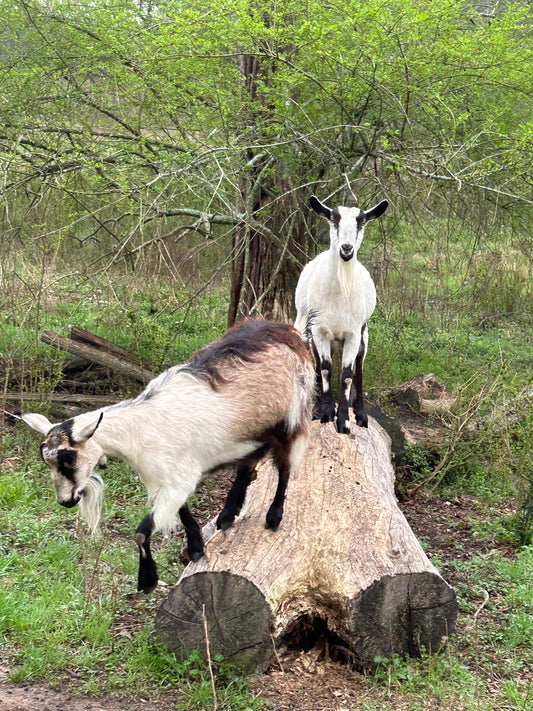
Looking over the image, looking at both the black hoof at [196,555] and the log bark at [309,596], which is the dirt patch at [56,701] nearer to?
the log bark at [309,596]

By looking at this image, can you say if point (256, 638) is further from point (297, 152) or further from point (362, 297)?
point (297, 152)

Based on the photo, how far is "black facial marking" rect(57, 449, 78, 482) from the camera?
3904mm

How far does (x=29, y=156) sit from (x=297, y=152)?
302 centimetres

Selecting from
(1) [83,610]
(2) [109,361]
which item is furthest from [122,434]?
(2) [109,361]

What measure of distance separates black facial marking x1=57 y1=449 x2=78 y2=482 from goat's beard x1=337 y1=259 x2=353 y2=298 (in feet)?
9.49

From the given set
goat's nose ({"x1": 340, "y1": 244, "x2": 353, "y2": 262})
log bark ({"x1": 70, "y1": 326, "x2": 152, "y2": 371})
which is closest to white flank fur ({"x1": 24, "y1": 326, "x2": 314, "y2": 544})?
goat's nose ({"x1": 340, "y1": 244, "x2": 353, "y2": 262})

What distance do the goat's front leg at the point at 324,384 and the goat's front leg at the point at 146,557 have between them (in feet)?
8.11

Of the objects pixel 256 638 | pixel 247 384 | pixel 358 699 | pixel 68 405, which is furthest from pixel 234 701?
pixel 68 405

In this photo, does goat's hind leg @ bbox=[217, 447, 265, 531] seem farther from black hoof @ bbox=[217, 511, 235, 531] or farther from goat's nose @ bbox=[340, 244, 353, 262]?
goat's nose @ bbox=[340, 244, 353, 262]

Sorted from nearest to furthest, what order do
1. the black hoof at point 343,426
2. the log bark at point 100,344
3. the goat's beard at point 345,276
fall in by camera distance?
the goat's beard at point 345,276, the black hoof at point 343,426, the log bark at point 100,344

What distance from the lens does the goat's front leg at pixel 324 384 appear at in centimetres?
639

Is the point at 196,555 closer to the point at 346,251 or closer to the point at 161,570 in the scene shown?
the point at 161,570

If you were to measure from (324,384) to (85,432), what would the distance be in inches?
114

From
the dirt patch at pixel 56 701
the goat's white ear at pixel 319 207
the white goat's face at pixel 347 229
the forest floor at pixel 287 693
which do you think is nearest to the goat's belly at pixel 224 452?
the forest floor at pixel 287 693
